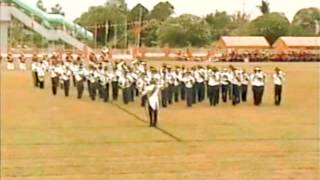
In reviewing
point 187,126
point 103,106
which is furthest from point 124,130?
point 103,106

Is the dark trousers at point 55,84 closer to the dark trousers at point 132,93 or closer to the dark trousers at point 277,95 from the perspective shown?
the dark trousers at point 132,93

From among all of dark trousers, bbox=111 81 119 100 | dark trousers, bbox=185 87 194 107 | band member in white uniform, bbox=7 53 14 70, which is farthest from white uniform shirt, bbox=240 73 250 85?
band member in white uniform, bbox=7 53 14 70

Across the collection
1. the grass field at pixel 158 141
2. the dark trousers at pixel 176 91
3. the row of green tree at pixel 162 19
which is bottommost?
the grass field at pixel 158 141

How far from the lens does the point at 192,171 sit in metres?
9.65

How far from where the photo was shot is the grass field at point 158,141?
379 inches

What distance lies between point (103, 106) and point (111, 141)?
696 cm

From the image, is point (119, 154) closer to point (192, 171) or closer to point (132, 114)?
point (192, 171)

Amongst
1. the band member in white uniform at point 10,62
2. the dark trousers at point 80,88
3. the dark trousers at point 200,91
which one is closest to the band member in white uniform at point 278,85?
the dark trousers at point 200,91

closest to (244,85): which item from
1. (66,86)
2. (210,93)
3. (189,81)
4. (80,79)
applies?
A: (210,93)

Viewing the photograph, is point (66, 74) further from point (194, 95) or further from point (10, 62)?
point (10, 62)

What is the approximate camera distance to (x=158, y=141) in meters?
12.5

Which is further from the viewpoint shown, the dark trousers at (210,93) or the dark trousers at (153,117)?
the dark trousers at (210,93)

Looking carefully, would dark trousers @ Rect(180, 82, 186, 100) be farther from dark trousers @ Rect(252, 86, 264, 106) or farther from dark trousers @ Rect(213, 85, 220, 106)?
dark trousers @ Rect(252, 86, 264, 106)

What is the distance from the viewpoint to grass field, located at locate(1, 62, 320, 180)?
379 inches
